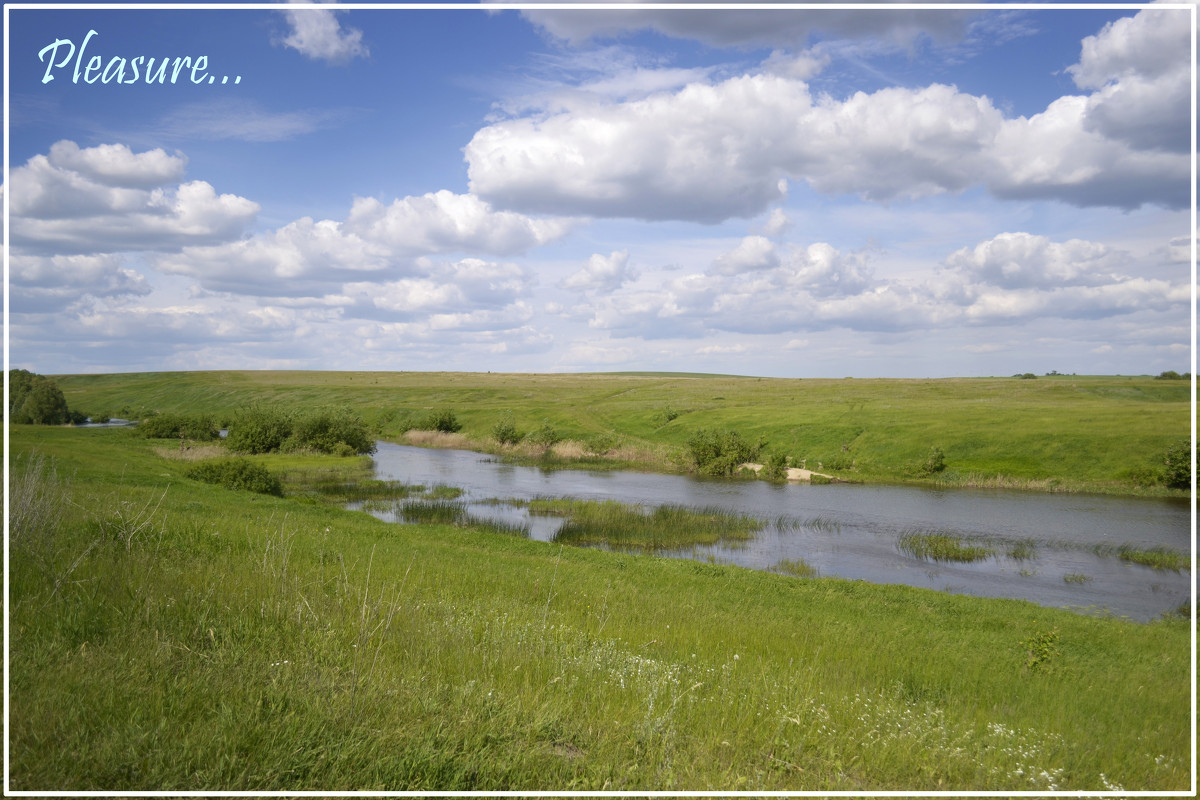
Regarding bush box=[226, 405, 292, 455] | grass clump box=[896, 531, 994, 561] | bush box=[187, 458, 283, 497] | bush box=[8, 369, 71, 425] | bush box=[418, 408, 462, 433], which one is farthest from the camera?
bush box=[418, 408, 462, 433]

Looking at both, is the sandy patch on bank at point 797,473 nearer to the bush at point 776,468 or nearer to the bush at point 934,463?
the bush at point 776,468

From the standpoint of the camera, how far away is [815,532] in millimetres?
30719

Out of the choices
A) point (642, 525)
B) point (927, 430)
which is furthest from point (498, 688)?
point (927, 430)

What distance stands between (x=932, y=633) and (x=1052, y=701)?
14.6 feet

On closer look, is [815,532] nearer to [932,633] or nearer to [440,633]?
[932,633]

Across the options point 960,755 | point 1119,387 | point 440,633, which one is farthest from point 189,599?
point 1119,387

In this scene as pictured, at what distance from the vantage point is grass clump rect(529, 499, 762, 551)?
27.9 metres

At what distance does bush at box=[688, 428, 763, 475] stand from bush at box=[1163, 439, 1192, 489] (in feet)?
83.3

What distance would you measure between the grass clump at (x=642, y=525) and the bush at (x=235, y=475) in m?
12.5

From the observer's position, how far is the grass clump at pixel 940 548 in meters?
26.1

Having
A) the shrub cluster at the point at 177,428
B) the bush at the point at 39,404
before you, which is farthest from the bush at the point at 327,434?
the bush at the point at 39,404

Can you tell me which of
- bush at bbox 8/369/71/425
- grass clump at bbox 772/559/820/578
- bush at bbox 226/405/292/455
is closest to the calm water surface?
grass clump at bbox 772/559/820/578

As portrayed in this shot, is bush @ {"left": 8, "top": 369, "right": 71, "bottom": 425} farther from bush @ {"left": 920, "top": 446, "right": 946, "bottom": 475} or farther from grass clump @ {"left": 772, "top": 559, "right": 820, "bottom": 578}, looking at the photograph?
bush @ {"left": 920, "top": 446, "right": 946, "bottom": 475}

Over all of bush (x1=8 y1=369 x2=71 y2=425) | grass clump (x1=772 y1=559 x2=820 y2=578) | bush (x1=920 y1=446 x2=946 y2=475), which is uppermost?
bush (x1=8 y1=369 x2=71 y2=425)
